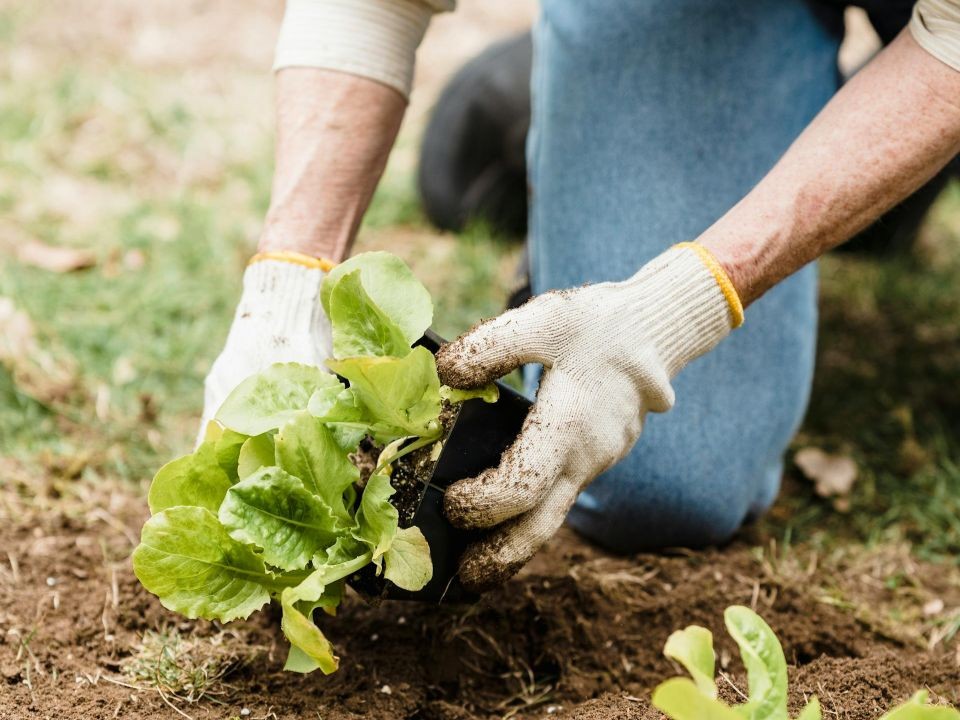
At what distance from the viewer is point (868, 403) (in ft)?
7.70

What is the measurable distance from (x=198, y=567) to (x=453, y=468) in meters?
0.35

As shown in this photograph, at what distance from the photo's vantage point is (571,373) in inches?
51.4

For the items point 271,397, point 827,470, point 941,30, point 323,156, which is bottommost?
point 827,470

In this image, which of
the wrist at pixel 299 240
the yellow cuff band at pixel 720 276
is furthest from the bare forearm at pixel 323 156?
the yellow cuff band at pixel 720 276

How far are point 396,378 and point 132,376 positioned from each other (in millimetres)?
1243

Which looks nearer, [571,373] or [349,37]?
[571,373]

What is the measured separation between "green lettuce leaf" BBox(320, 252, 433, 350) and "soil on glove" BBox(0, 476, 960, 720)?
538 mm

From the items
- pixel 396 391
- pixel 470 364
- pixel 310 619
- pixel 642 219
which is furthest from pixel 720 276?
pixel 310 619

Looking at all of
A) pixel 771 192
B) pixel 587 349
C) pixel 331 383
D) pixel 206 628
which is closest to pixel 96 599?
pixel 206 628

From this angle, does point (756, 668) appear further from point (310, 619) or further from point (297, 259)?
point (297, 259)

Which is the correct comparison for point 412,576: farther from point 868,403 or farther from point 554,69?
point 868,403

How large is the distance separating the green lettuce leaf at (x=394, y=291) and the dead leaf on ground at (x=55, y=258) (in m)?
1.57

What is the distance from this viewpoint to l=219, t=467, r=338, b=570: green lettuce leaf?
115 cm

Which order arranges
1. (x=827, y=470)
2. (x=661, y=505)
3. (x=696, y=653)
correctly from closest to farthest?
(x=696, y=653) < (x=661, y=505) < (x=827, y=470)
